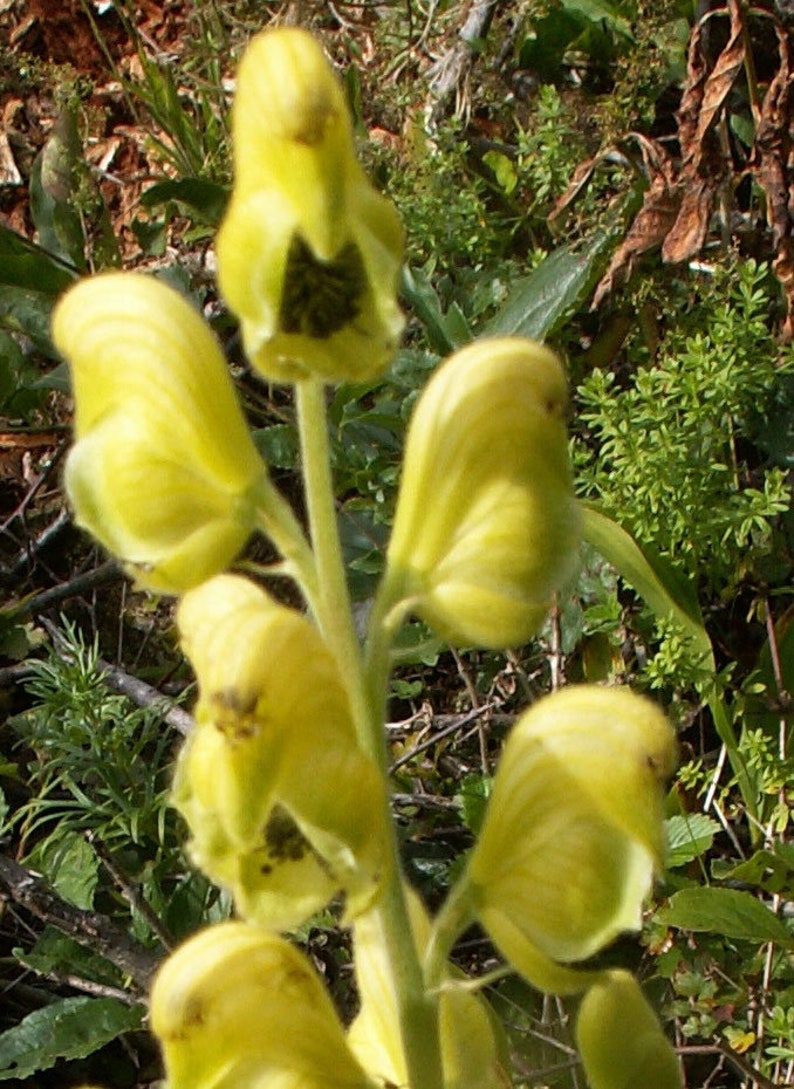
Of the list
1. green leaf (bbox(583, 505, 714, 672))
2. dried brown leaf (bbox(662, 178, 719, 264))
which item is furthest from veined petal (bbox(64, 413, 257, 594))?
dried brown leaf (bbox(662, 178, 719, 264))

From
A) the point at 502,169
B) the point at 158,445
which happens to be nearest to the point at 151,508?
the point at 158,445

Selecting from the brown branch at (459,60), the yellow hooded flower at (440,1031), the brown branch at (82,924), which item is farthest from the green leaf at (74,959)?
the brown branch at (459,60)

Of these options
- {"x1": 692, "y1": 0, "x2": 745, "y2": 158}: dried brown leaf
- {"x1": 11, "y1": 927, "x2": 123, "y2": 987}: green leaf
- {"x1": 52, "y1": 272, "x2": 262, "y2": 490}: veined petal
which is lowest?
{"x1": 11, "y1": 927, "x2": 123, "y2": 987}: green leaf

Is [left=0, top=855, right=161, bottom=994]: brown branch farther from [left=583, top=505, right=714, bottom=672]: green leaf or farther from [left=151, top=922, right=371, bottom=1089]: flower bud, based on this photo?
[left=583, top=505, right=714, bottom=672]: green leaf

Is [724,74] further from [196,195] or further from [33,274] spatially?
[33,274]

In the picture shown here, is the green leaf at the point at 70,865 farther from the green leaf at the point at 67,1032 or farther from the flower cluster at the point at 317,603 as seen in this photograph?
the flower cluster at the point at 317,603

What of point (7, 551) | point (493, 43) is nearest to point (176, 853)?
point (7, 551)
